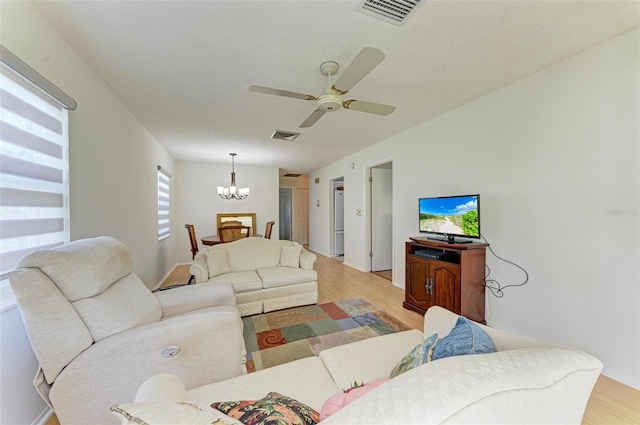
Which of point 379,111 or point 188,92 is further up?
point 188,92

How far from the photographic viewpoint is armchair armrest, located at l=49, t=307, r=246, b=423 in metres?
1.12

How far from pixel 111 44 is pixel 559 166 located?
3.54 metres

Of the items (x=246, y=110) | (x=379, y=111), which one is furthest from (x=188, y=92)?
(x=379, y=111)

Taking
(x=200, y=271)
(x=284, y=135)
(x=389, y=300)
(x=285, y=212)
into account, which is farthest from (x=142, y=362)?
(x=285, y=212)

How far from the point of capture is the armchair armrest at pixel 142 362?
112cm

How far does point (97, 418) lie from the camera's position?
3.78 ft

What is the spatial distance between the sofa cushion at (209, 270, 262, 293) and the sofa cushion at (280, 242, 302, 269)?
0.51 m

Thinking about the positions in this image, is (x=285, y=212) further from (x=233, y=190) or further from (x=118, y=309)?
(x=118, y=309)

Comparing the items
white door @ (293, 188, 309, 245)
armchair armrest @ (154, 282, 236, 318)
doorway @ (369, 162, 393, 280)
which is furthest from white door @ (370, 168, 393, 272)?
white door @ (293, 188, 309, 245)

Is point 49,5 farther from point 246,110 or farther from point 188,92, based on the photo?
point 246,110

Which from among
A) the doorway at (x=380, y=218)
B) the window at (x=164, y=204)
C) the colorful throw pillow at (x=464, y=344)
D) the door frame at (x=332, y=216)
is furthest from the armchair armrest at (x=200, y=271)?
the door frame at (x=332, y=216)

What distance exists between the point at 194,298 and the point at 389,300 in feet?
7.82

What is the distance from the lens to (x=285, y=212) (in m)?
7.86

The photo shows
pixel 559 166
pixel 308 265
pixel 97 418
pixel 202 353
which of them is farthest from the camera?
pixel 308 265
